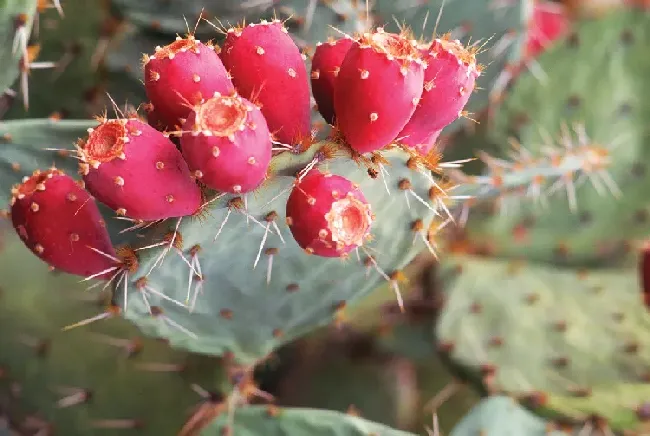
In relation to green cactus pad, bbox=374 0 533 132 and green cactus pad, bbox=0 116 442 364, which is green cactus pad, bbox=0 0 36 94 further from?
green cactus pad, bbox=374 0 533 132

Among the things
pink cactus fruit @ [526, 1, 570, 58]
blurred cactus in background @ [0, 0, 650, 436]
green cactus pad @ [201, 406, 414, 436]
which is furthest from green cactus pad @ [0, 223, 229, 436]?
Result: pink cactus fruit @ [526, 1, 570, 58]

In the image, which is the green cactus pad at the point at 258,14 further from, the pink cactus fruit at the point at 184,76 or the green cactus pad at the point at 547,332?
the green cactus pad at the point at 547,332

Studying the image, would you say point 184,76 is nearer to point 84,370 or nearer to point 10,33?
point 10,33

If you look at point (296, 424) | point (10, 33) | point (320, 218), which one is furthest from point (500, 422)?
point (10, 33)

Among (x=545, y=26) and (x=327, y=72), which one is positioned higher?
(x=327, y=72)

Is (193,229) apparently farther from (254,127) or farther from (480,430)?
(480,430)

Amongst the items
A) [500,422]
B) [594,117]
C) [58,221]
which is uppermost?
[58,221]
